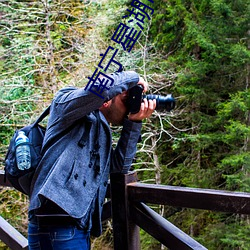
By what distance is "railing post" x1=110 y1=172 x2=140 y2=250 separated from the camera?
56.8 inches

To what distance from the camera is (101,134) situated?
1.13 m

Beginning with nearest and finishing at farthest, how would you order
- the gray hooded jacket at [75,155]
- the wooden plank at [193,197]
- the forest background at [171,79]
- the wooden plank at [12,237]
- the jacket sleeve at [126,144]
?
the gray hooded jacket at [75,155], the wooden plank at [193,197], the jacket sleeve at [126,144], the wooden plank at [12,237], the forest background at [171,79]

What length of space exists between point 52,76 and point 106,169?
3.52m

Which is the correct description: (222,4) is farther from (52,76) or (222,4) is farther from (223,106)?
(52,76)

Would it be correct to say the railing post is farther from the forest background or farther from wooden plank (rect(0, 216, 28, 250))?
the forest background

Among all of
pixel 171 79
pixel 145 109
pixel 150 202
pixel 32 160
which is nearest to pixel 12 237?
pixel 150 202

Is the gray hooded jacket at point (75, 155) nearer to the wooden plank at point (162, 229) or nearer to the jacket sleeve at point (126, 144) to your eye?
the jacket sleeve at point (126, 144)

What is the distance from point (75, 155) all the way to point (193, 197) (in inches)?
16.6

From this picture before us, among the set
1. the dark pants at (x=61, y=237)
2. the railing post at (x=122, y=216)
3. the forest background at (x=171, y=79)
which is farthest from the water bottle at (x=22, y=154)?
the forest background at (x=171, y=79)

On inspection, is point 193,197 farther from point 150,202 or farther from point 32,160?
→ point 32,160

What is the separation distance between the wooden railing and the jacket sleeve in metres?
0.16

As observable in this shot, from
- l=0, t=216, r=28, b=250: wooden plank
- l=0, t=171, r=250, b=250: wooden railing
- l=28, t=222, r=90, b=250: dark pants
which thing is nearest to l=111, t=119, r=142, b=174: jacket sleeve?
l=0, t=171, r=250, b=250: wooden railing

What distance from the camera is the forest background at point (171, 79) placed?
3.92 meters

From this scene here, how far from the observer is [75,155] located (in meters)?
1.05
